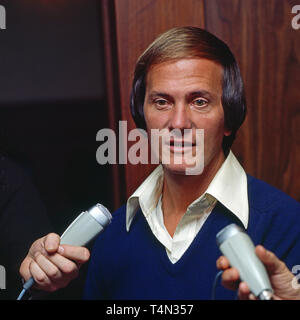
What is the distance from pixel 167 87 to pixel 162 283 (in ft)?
0.95

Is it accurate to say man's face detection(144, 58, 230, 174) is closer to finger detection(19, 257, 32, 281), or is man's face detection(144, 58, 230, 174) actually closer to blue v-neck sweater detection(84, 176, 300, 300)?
blue v-neck sweater detection(84, 176, 300, 300)

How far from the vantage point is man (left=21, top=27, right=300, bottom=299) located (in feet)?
Result: 2.42

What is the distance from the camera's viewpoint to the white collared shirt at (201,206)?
0.75m

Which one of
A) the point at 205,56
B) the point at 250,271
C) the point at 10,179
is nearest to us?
the point at 250,271

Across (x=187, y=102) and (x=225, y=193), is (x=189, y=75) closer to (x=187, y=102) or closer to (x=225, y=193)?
(x=187, y=102)

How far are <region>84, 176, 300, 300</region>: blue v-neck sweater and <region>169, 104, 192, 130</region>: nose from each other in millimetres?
131

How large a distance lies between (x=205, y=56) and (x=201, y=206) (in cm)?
22

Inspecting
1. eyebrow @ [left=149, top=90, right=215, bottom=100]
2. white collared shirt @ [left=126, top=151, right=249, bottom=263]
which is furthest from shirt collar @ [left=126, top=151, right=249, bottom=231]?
eyebrow @ [left=149, top=90, right=215, bottom=100]

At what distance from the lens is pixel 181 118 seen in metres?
0.74

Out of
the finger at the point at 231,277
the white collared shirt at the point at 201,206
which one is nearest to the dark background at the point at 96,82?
the white collared shirt at the point at 201,206

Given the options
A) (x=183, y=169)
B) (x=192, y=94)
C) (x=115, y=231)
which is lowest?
(x=115, y=231)

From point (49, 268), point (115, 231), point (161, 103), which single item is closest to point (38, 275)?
point (49, 268)

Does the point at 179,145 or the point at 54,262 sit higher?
the point at 179,145

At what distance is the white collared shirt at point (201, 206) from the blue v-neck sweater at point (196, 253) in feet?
0.04
